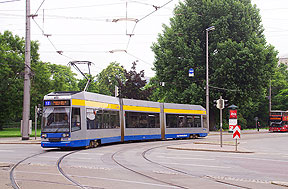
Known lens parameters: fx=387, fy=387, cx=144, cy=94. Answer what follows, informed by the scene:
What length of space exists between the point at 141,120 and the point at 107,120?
4653 millimetres

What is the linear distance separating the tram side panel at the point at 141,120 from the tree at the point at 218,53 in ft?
47.3

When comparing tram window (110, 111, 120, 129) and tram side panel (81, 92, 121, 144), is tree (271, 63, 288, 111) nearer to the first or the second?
tram window (110, 111, 120, 129)

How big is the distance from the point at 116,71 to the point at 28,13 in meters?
45.6

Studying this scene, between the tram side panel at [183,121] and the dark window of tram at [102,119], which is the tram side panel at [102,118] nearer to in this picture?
the dark window of tram at [102,119]

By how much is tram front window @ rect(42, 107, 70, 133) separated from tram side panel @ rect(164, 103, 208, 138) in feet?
40.3

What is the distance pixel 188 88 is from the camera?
4359 cm

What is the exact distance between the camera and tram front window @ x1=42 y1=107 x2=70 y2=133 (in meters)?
19.0

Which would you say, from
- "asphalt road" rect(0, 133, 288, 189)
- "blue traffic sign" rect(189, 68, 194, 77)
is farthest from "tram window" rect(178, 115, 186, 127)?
"asphalt road" rect(0, 133, 288, 189)

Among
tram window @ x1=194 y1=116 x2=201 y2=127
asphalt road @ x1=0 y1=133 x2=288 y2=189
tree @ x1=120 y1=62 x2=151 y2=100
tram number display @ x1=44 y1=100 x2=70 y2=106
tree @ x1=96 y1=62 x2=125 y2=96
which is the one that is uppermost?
tree @ x1=96 y1=62 x2=125 y2=96

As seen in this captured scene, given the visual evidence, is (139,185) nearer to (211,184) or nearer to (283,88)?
(211,184)

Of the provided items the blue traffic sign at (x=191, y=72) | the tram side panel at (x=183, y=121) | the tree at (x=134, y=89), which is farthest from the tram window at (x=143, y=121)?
the tree at (x=134, y=89)

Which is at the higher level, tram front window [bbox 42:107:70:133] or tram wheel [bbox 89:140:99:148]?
tram front window [bbox 42:107:70:133]

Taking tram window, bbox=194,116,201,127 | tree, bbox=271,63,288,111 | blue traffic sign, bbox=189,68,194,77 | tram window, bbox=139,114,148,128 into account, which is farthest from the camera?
tree, bbox=271,63,288,111

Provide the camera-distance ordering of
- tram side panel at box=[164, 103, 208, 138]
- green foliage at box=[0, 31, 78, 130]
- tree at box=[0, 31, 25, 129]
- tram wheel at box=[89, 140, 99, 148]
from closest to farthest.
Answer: tram wheel at box=[89, 140, 99, 148] → tram side panel at box=[164, 103, 208, 138] → tree at box=[0, 31, 25, 129] → green foliage at box=[0, 31, 78, 130]
